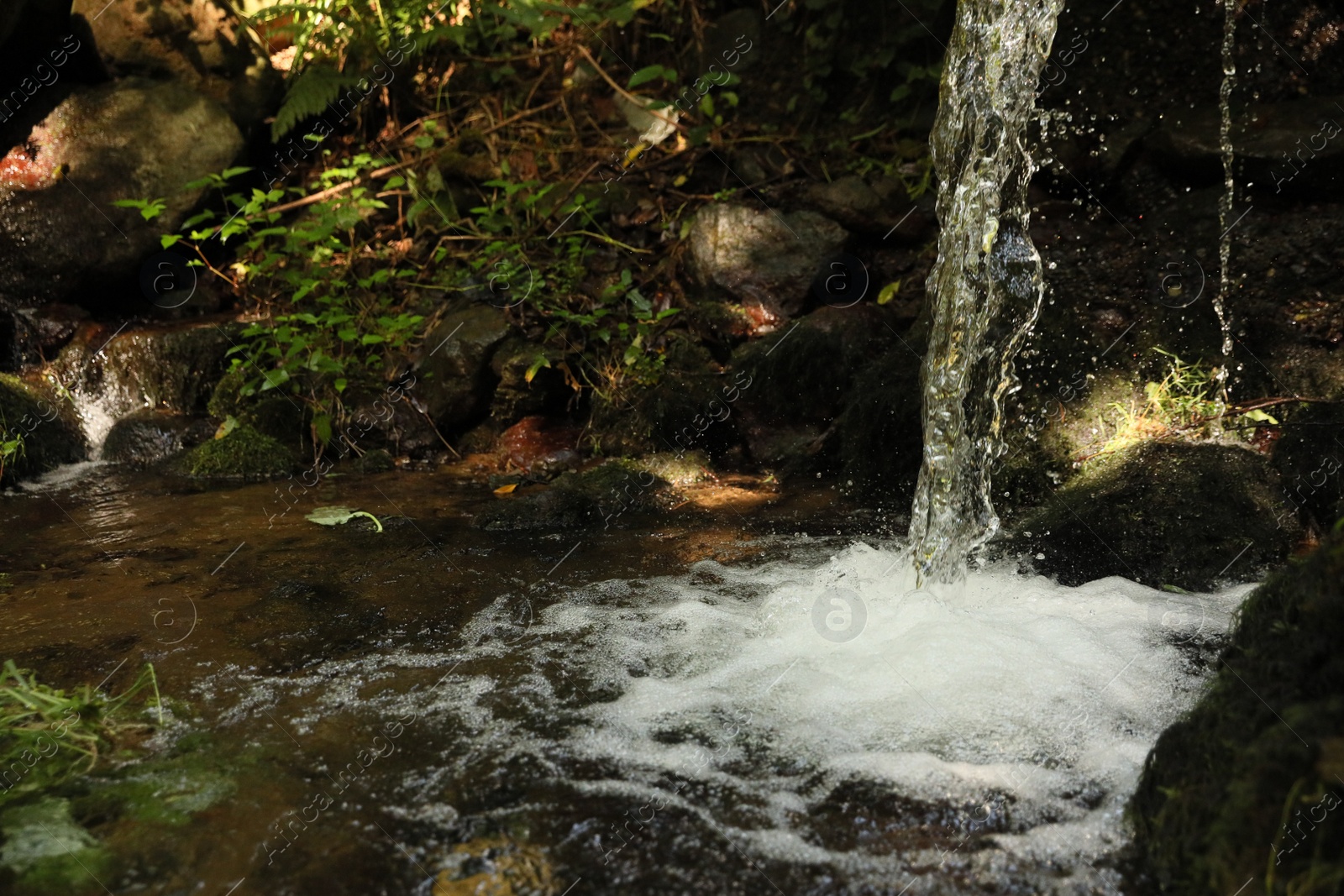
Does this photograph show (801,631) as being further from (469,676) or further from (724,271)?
(724,271)

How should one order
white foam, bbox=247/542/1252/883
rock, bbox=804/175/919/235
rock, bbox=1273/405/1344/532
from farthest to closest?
rock, bbox=804/175/919/235 → rock, bbox=1273/405/1344/532 → white foam, bbox=247/542/1252/883

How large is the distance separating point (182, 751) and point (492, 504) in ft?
7.90

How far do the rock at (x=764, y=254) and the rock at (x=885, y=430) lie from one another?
1.04 m

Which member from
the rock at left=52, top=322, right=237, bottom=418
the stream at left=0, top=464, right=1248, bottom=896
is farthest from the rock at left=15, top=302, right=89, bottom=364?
the stream at left=0, top=464, right=1248, bottom=896

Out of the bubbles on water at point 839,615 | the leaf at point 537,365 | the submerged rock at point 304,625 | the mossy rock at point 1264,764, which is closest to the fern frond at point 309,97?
the leaf at point 537,365

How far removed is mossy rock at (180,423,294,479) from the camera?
5688 mm

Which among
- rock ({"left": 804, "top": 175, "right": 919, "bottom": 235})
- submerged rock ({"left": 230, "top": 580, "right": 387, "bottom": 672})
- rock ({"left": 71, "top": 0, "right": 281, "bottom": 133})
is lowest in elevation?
submerged rock ({"left": 230, "top": 580, "right": 387, "bottom": 672})

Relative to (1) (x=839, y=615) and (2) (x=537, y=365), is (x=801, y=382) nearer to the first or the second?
(2) (x=537, y=365)

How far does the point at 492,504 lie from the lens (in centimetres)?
475

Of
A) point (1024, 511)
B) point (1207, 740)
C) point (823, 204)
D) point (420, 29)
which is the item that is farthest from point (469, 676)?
point (420, 29)

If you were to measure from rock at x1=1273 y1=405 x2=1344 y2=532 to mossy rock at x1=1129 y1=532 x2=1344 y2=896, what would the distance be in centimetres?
183

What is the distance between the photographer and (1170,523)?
12.0 ft

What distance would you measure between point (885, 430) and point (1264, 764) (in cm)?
326

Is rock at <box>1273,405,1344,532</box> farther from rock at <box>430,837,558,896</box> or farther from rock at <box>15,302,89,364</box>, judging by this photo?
rock at <box>15,302,89,364</box>
